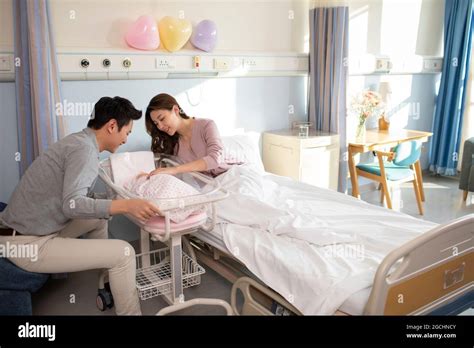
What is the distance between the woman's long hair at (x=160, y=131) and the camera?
2885mm

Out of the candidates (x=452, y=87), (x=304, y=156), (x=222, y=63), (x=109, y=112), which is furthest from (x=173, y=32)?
(x=452, y=87)

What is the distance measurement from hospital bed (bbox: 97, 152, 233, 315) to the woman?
0.28 ft

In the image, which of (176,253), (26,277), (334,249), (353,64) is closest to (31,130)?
(26,277)

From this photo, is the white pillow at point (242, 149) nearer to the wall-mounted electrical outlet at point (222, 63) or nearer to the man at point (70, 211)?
the wall-mounted electrical outlet at point (222, 63)

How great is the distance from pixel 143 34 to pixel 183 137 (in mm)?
781

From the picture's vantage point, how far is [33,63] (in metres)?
2.63

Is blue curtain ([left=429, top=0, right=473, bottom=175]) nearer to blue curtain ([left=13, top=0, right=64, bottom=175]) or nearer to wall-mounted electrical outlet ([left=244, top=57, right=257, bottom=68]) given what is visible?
wall-mounted electrical outlet ([left=244, top=57, right=257, bottom=68])

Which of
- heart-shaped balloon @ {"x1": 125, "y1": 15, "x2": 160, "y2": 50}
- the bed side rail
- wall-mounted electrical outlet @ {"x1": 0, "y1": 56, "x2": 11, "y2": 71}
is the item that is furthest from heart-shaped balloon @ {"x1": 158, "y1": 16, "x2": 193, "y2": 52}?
the bed side rail

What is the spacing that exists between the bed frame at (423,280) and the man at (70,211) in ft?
2.01

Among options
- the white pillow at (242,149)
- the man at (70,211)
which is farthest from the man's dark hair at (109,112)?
the white pillow at (242,149)

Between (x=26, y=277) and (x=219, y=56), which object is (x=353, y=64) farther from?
(x=26, y=277)

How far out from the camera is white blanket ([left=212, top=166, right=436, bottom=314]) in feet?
6.12

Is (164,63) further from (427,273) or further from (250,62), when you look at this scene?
(427,273)

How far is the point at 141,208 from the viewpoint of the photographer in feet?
6.60
